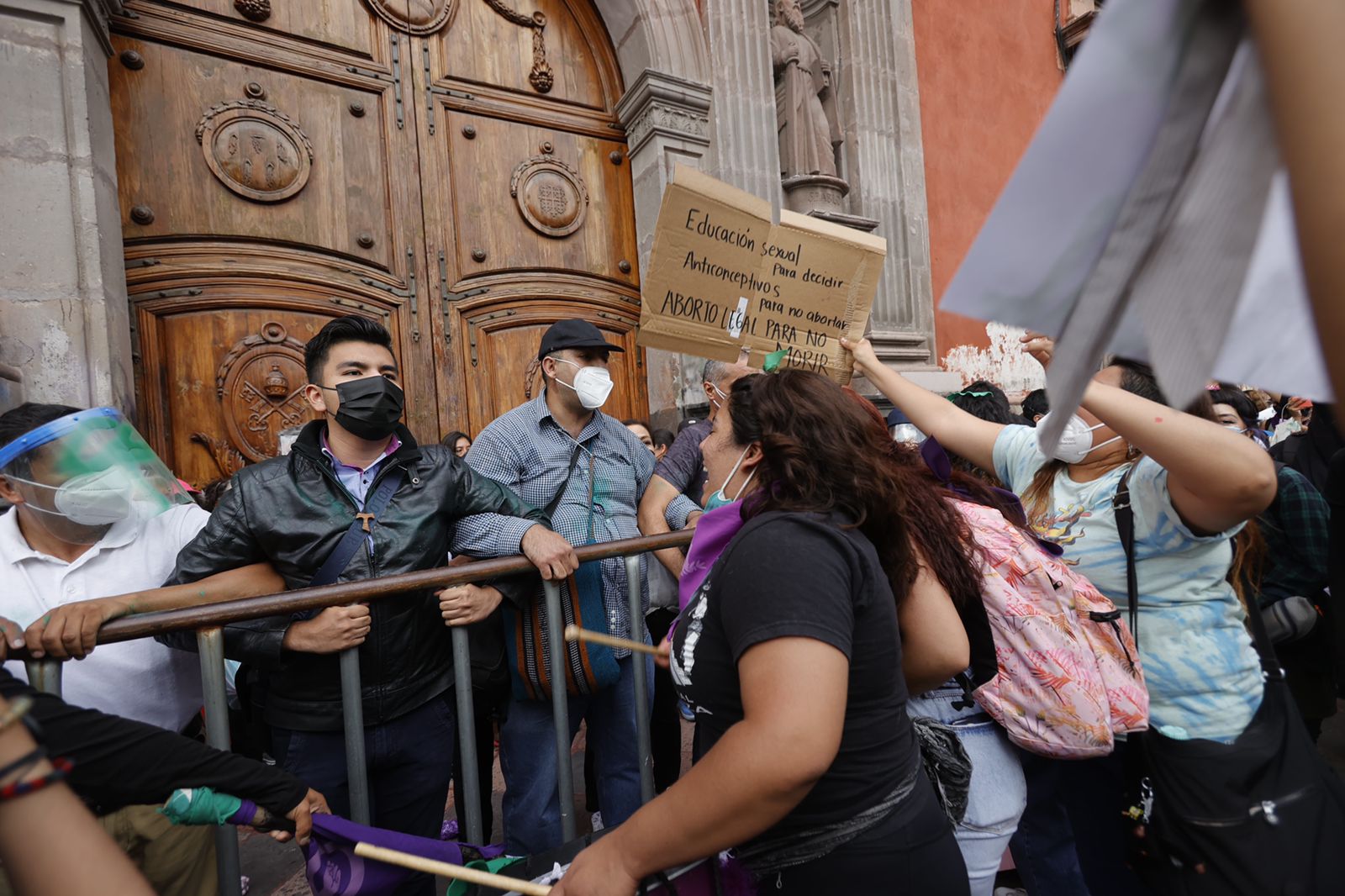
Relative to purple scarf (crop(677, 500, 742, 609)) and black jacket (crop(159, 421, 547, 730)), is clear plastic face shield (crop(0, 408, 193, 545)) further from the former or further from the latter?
purple scarf (crop(677, 500, 742, 609))

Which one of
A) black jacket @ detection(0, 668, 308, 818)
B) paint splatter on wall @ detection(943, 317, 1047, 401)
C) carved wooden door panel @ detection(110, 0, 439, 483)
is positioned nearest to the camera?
black jacket @ detection(0, 668, 308, 818)

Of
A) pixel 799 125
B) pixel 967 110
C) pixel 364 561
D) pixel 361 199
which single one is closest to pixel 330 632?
pixel 364 561

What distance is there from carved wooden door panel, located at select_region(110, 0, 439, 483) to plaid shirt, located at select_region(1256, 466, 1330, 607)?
428cm

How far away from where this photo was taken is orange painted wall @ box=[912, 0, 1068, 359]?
6.47 metres

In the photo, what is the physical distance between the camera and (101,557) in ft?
6.04

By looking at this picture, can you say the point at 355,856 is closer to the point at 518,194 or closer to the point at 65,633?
the point at 65,633

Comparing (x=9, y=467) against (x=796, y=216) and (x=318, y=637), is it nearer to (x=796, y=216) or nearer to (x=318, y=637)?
(x=318, y=637)

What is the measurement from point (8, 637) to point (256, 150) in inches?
134

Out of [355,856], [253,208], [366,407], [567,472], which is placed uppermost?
[253,208]

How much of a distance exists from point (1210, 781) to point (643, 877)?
1382mm

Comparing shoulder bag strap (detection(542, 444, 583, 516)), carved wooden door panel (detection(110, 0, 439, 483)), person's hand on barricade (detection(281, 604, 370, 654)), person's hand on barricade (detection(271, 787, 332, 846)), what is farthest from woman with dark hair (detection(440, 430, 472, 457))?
person's hand on barricade (detection(271, 787, 332, 846))

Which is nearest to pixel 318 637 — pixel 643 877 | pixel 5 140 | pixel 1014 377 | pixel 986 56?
pixel 643 877

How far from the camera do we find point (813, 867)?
116 centimetres

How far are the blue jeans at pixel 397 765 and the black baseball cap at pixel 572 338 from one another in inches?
59.0
